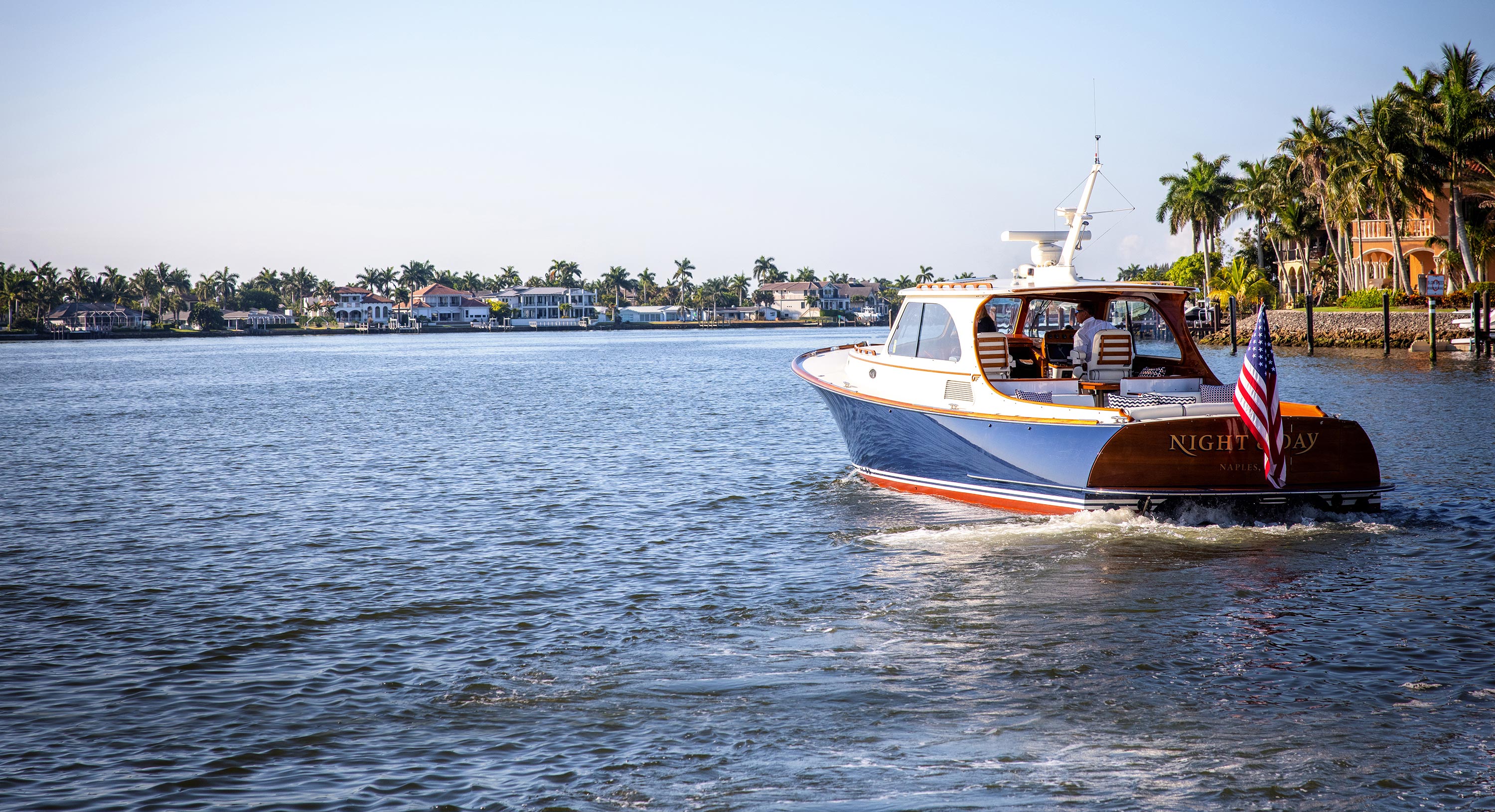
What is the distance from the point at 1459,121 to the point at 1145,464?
53.3 metres

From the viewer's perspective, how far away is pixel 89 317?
160m

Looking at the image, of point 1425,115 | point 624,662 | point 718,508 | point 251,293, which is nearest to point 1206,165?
point 1425,115

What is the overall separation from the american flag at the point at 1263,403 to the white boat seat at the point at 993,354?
3.45 metres

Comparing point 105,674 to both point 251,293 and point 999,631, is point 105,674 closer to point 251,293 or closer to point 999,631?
point 999,631

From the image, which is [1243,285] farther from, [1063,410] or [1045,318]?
[1063,410]

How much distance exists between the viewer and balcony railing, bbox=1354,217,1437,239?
63594mm

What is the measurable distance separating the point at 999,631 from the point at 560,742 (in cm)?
410

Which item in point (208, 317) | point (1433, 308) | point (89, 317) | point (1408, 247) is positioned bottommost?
point (1433, 308)

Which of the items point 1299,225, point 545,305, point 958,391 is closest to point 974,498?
point 958,391

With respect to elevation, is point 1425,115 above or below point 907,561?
above

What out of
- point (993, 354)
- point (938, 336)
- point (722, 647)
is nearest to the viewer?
point (722, 647)

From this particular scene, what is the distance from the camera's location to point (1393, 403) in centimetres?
2803

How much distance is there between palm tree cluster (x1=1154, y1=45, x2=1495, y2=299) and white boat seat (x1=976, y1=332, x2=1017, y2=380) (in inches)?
1990

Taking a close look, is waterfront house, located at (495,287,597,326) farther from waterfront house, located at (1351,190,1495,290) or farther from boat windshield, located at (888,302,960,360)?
boat windshield, located at (888,302,960,360)
